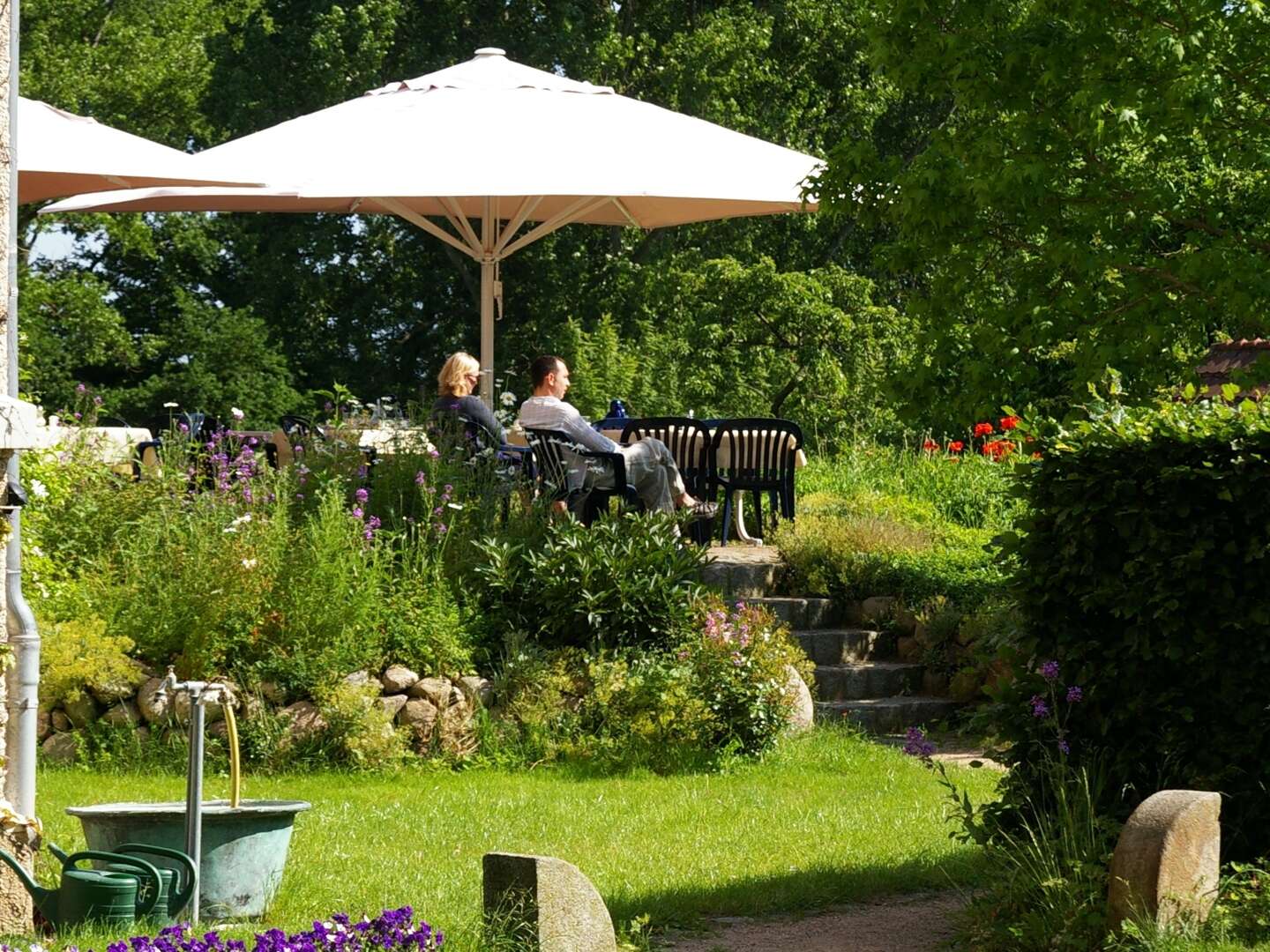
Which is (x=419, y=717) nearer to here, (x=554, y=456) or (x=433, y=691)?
(x=433, y=691)

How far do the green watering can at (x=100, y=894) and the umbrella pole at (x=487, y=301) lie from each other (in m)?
7.19

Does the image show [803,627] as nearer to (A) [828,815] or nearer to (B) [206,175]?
(A) [828,815]

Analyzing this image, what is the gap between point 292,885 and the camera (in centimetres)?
533

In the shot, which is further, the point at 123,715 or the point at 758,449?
the point at 758,449

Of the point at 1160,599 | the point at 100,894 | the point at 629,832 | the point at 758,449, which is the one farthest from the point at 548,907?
the point at 758,449

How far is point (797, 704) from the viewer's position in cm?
844

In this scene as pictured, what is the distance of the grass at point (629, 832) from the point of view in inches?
215

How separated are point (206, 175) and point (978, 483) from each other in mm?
7089

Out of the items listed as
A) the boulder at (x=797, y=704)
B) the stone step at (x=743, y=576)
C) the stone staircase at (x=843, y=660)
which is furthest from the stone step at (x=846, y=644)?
the boulder at (x=797, y=704)

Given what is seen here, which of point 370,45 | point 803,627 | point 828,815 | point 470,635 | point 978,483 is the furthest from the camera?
point 370,45

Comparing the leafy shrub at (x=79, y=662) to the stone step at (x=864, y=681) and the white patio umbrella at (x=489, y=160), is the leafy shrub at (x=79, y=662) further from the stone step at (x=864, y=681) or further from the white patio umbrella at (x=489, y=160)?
the stone step at (x=864, y=681)

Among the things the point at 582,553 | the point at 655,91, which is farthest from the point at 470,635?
the point at 655,91

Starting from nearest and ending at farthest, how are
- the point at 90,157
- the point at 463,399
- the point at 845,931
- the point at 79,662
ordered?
the point at 845,931
the point at 79,662
the point at 90,157
the point at 463,399

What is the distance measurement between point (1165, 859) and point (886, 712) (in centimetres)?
480
